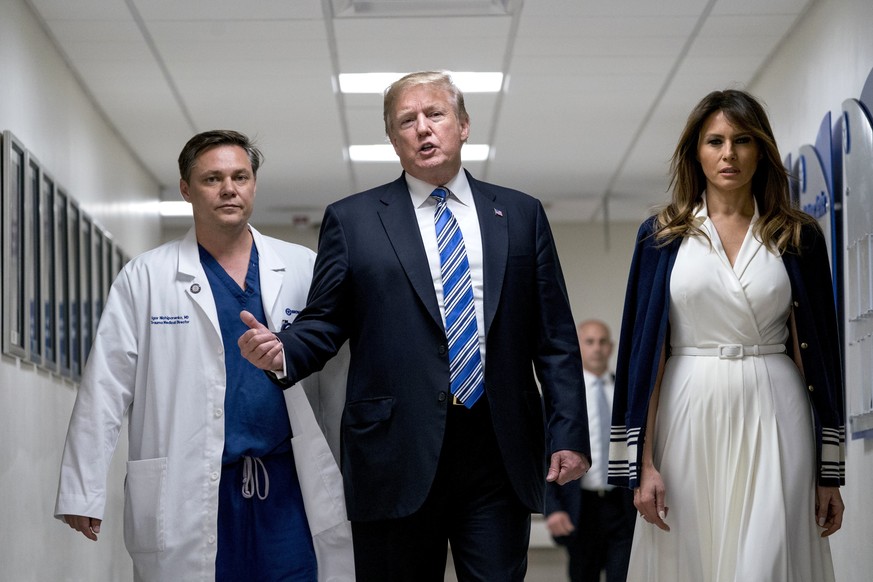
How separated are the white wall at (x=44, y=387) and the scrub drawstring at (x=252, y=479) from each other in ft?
6.83

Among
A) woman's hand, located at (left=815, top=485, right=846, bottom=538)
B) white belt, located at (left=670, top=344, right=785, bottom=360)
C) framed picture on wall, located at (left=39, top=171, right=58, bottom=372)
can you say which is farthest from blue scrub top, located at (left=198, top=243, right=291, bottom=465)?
framed picture on wall, located at (left=39, top=171, right=58, bottom=372)

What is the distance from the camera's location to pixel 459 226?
122 inches

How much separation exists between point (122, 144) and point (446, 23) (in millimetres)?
3043

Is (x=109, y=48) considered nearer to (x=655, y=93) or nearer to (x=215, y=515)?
(x=655, y=93)

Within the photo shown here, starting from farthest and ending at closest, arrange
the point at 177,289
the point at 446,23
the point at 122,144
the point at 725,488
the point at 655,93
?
the point at 122,144, the point at 655,93, the point at 446,23, the point at 177,289, the point at 725,488

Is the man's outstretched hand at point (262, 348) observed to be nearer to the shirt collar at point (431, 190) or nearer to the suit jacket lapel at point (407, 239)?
the suit jacket lapel at point (407, 239)

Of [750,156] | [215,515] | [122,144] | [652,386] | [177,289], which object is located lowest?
[215,515]

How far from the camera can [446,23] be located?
20.6 feet

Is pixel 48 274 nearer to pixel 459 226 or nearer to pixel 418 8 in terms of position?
pixel 418 8

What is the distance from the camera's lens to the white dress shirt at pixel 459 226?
2.99m

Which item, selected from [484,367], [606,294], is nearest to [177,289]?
[484,367]

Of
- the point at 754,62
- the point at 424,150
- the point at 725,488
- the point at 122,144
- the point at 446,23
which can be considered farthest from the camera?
the point at 122,144

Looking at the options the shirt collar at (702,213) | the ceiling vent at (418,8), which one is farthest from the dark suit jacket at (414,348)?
the ceiling vent at (418,8)

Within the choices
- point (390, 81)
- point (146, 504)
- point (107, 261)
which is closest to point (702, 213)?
point (146, 504)
